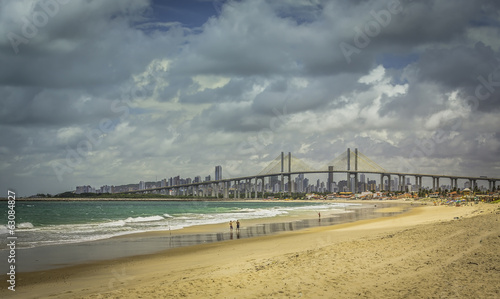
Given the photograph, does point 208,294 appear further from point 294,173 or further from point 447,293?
point 294,173

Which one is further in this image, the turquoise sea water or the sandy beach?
the turquoise sea water

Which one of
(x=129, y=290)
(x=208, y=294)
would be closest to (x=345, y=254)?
(x=208, y=294)

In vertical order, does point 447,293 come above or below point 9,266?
above

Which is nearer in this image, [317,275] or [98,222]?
[317,275]

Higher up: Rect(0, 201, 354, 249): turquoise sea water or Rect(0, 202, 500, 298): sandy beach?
Rect(0, 202, 500, 298): sandy beach

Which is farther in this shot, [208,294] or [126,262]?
[126,262]

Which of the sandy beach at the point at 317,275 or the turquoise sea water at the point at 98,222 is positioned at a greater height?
the sandy beach at the point at 317,275

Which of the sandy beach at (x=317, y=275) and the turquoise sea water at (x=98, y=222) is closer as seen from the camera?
the sandy beach at (x=317, y=275)

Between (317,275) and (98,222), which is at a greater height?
(317,275)
